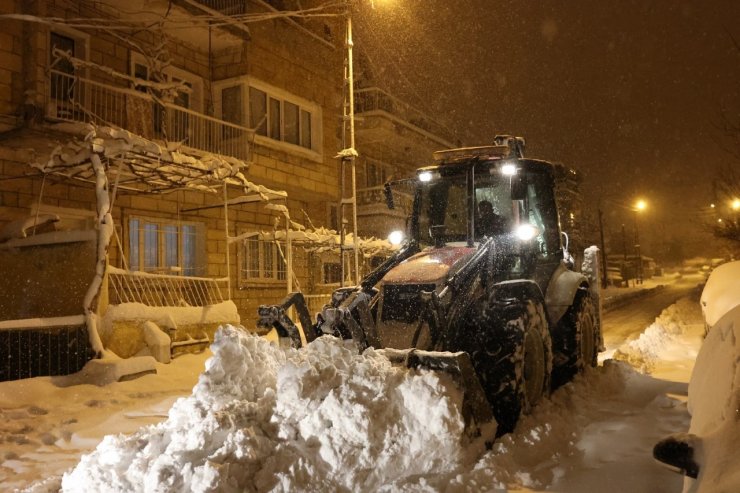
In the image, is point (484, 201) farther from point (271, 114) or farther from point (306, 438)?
point (271, 114)

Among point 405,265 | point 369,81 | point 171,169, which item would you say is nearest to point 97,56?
point 171,169

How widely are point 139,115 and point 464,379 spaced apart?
10.4 meters

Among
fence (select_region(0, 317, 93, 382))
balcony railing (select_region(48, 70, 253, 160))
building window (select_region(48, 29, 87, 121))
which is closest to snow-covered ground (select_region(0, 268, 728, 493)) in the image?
fence (select_region(0, 317, 93, 382))

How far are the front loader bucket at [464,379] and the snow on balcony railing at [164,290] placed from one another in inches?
285

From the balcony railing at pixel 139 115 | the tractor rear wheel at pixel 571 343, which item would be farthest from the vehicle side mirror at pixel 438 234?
the balcony railing at pixel 139 115

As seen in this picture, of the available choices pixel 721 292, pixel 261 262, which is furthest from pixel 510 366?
pixel 261 262

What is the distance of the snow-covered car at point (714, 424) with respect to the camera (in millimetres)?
2225

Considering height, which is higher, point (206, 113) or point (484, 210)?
point (206, 113)

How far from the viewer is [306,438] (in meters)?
4.21

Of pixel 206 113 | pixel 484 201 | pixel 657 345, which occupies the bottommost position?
pixel 657 345

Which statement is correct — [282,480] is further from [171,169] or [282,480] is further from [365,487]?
[171,169]

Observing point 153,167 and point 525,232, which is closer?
point 525,232

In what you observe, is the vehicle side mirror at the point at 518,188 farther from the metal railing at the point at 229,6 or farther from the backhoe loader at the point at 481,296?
the metal railing at the point at 229,6

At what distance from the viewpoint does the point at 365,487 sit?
3.98 meters
